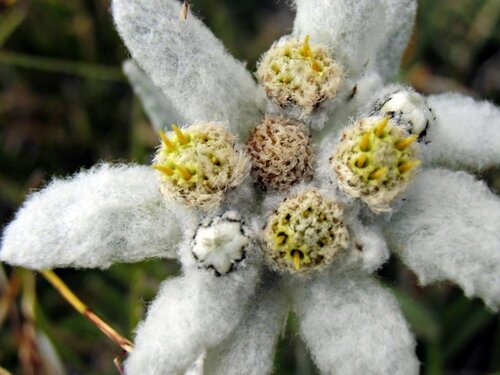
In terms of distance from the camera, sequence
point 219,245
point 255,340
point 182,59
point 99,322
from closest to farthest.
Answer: point 219,245 < point 255,340 < point 182,59 < point 99,322

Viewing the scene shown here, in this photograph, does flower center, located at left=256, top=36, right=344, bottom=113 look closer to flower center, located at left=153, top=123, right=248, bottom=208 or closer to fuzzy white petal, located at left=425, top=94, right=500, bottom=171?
flower center, located at left=153, top=123, right=248, bottom=208

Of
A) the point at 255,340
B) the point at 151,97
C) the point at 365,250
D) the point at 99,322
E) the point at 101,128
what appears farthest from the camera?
the point at 101,128

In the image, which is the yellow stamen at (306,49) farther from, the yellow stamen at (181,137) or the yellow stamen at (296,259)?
the yellow stamen at (296,259)

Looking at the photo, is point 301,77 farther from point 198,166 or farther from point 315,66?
point 198,166

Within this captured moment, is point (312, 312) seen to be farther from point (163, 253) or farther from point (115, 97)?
point (115, 97)

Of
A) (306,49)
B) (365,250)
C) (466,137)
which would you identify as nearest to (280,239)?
(365,250)

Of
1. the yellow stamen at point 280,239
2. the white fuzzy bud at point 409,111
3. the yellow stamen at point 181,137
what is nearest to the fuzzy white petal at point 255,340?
the yellow stamen at point 280,239
